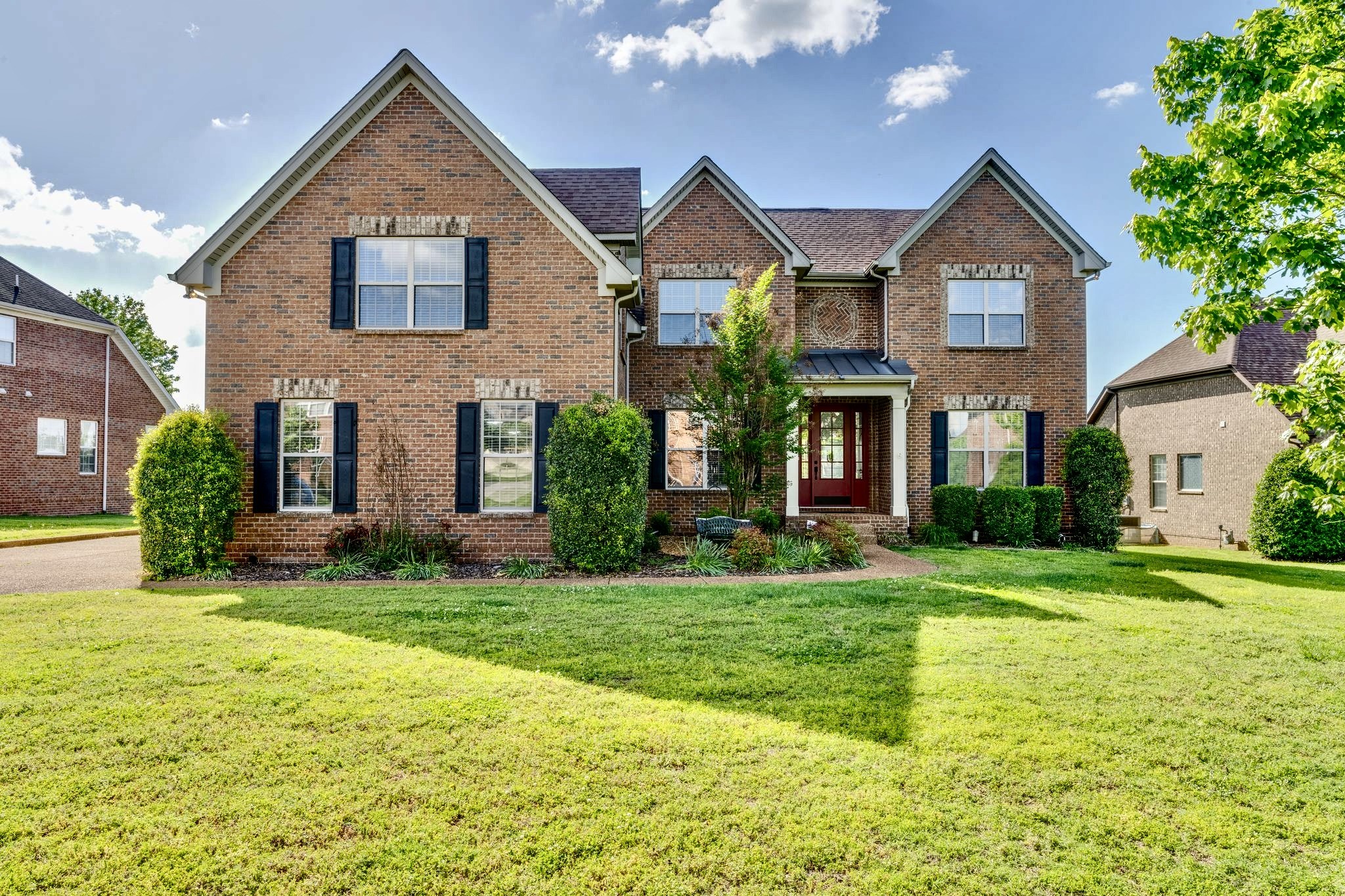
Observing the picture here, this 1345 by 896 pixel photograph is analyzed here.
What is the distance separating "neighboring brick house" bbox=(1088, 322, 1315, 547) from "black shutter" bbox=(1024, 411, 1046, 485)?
5447mm

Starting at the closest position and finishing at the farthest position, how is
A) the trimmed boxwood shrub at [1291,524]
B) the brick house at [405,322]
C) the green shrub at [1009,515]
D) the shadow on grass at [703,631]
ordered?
the shadow on grass at [703,631] → the brick house at [405,322] → the trimmed boxwood shrub at [1291,524] → the green shrub at [1009,515]

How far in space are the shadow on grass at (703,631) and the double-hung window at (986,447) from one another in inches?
249

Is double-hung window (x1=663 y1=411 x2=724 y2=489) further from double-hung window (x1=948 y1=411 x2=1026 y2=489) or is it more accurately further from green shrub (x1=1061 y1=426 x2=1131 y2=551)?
green shrub (x1=1061 y1=426 x2=1131 y2=551)

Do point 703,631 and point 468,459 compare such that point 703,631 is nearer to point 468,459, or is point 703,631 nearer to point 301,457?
point 468,459

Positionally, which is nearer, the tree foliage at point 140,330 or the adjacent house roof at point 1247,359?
the adjacent house roof at point 1247,359

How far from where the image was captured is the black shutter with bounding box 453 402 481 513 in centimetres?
1069

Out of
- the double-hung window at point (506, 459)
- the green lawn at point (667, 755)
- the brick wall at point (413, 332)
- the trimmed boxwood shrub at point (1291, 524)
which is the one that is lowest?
the green lawn at point (667, 755)

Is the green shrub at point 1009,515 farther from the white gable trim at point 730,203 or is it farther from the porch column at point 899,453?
the white gable trim at point 730,203

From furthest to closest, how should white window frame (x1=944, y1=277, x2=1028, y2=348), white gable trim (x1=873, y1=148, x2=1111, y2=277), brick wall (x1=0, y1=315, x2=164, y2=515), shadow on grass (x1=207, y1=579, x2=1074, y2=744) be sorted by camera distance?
1. brick wall (x1=0, y1=315, x2=164, y2=515)
2. white window frame (x1=944, y1=277, x2=1028, y2=348)
3. white gable trim (x1=873, y1=148, x2=1111, y2=277)
4. shadow on grass (x1=207, y1=579, x2=1074, y2=744)

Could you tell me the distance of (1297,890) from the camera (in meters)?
2.55

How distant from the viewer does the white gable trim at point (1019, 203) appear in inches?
569

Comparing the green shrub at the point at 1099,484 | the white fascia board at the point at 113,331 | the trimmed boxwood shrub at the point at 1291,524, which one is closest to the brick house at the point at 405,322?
the green shrub at the point at 1099,484

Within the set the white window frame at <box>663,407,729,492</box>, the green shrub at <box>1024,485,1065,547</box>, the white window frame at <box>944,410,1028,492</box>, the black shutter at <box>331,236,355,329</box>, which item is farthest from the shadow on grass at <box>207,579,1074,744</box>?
the white window frame at <box>944,410,1028,492</box>

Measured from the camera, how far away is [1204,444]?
18.5 metres
